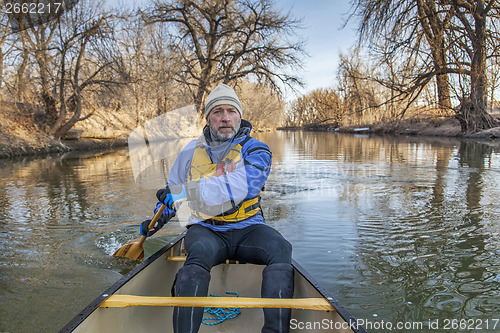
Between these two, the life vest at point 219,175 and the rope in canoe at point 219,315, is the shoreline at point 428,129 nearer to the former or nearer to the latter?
the life vest at point 219,175

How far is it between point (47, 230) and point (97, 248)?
1152 millimetres

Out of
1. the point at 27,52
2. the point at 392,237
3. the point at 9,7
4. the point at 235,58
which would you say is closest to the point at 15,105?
the point at 27,52

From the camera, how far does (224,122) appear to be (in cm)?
257

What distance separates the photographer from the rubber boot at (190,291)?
1.84 metres

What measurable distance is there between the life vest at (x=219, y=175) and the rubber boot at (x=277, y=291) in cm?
48

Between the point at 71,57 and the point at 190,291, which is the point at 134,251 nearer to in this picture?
the point at 190,291

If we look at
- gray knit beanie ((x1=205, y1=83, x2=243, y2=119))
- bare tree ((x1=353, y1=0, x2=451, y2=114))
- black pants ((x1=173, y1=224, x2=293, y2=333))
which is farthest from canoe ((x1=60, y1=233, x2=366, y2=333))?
bare tree ((x1=353, y1=0, x2=451, y2=114))

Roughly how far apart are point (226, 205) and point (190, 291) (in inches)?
24.7

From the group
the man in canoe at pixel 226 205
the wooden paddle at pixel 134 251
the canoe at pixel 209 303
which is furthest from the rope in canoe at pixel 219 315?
the wooden paddle at pixel 134 251

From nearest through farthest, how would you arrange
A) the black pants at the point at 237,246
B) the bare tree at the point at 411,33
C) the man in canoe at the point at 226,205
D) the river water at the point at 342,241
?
1. the man in canoe at the point at 226,205
2. the black pants at the point at 237,246
3. the river water at the point at 342,241
4. the bare tree at the point at 411,33

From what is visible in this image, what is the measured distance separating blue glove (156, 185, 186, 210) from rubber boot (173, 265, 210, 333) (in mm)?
528

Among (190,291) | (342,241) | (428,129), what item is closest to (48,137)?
(342,241)

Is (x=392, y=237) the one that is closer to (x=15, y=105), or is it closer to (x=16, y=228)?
(x=16, y=228)

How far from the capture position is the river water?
275cm
